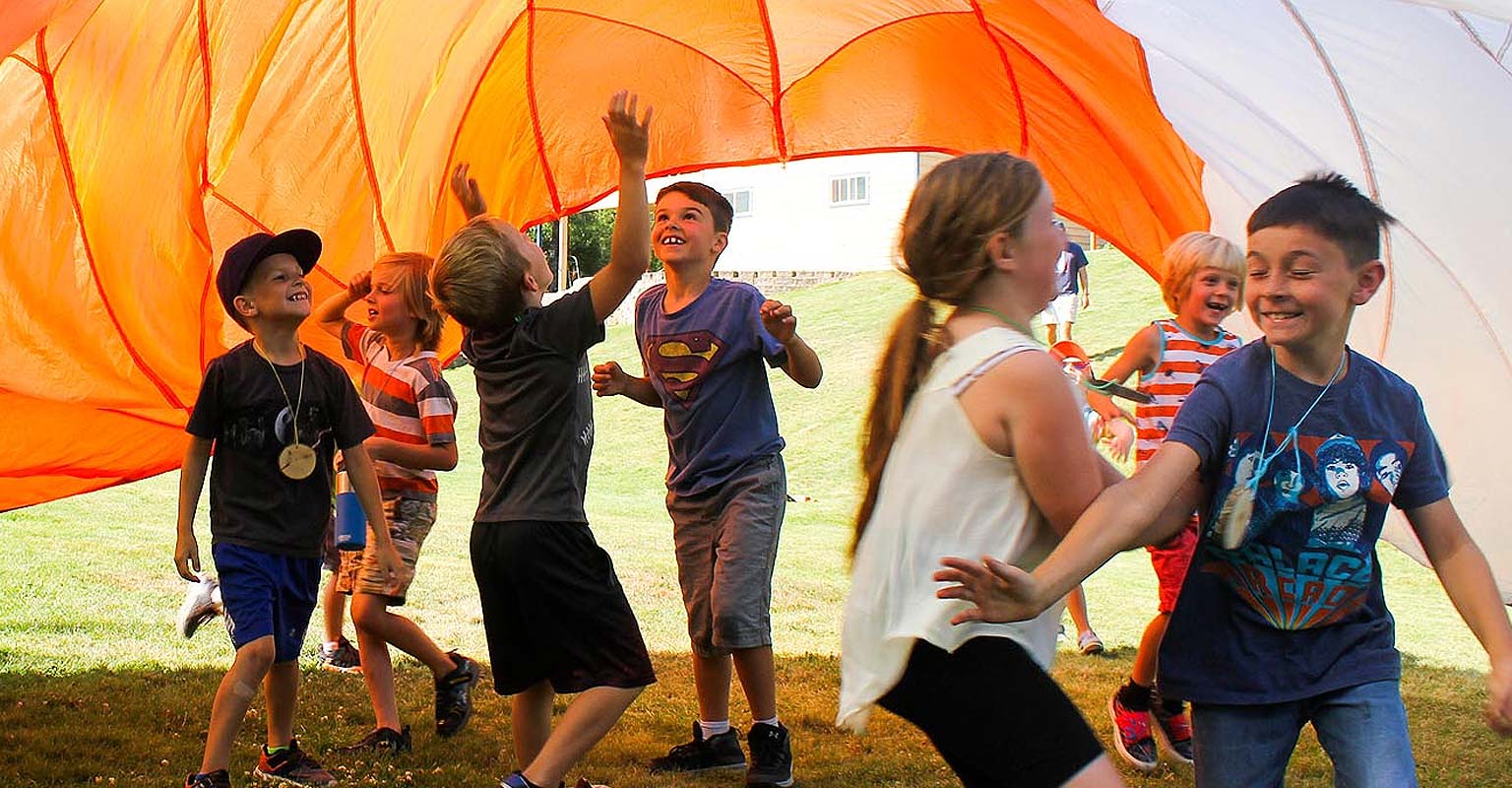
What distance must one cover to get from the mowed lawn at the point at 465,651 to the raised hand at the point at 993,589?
40cm

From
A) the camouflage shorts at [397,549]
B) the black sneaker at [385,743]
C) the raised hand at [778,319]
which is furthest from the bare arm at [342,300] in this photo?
the raised hand at [778,319]

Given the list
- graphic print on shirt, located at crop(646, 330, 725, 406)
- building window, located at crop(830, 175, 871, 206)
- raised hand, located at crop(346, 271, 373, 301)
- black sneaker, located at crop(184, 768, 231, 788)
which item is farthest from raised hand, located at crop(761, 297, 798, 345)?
building window, located at crop(830, 175, 871, 206)

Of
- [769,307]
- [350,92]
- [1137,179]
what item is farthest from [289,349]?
[1137,179]

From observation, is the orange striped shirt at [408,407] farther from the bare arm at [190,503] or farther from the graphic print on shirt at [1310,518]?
the graphic print on shirt at [1310,518]

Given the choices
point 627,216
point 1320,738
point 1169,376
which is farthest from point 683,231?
point 1320,738

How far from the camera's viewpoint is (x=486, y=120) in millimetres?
7438

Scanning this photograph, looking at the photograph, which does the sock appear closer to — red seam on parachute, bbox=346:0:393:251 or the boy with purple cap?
the boy with purple cap

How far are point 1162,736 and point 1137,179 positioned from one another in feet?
8.20

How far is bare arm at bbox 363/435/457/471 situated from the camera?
A: 17.9ft

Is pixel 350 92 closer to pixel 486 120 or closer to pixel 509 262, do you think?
pixel 486 120

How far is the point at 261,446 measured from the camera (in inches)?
186

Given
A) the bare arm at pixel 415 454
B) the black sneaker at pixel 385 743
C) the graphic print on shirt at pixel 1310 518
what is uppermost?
the graphic print on shirt at pixel 1310 518

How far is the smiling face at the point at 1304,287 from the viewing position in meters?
2.95

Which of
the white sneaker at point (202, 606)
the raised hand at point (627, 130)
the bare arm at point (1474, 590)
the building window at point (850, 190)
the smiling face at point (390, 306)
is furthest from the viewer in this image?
the building window at point (850, 190)
